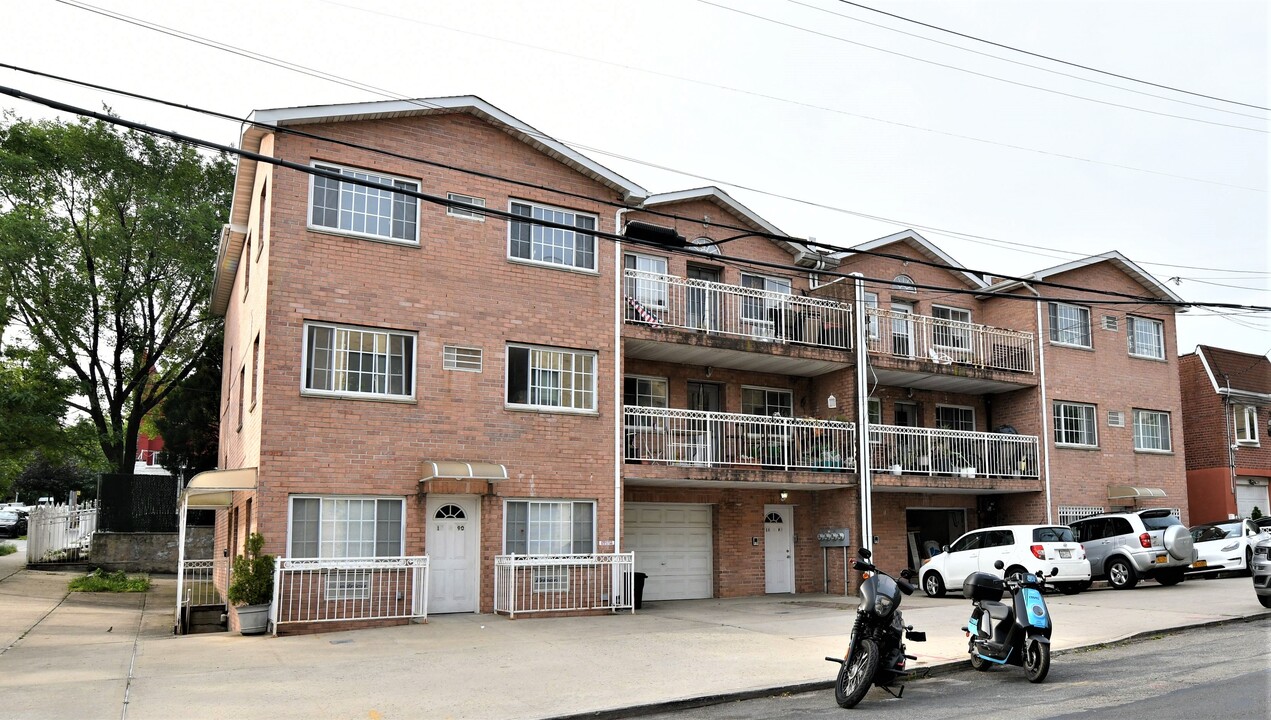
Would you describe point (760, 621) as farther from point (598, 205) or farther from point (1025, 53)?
point (1025, 53)

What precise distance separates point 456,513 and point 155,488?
59.1 feet

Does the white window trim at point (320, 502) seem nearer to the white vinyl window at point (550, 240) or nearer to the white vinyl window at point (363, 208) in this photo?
the white vinyl window at point (363, 208)

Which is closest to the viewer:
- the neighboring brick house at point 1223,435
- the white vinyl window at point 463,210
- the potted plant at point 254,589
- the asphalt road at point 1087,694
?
the asphalt road at point 1087,694

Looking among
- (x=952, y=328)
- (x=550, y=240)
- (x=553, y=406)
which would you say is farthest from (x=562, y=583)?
(x=952, y=328)

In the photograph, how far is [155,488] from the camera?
100 ft

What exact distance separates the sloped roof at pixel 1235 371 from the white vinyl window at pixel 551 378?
22.5m

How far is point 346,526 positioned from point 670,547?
7686 mm

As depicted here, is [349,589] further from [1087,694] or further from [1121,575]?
[1121,575]

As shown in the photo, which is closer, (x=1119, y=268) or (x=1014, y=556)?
(x=1014, y=556)

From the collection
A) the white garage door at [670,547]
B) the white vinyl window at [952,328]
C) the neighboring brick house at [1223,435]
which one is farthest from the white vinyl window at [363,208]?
the neighboring brick house at [1223,435]

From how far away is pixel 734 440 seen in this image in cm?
2023

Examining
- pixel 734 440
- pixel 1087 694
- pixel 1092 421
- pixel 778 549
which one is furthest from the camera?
pixel 1092 421

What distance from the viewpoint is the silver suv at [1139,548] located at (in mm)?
20219

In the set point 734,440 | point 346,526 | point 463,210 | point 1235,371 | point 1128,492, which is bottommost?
point 346,526
